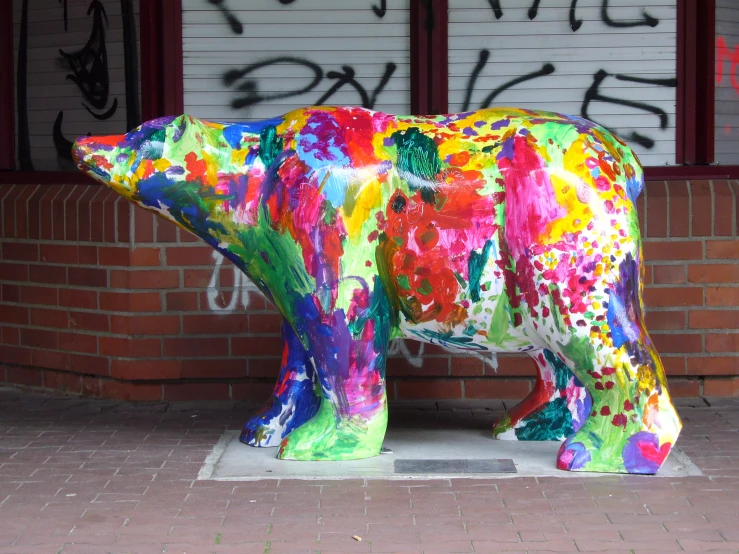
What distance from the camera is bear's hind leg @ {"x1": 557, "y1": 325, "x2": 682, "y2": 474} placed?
16.0 feet

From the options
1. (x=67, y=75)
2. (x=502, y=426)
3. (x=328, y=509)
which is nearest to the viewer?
(x=328, y=509)

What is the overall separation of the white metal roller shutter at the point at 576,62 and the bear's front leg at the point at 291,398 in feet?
6.57

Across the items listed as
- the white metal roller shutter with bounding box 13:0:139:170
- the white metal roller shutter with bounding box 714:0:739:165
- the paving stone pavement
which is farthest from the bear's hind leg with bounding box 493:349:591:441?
the white metal roller shutter with bounding box 13:0:139:170

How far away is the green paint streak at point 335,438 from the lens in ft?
16.9

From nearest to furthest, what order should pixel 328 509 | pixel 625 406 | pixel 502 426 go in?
pixel 328 509 → pixel 625 406 → pixel 502 426

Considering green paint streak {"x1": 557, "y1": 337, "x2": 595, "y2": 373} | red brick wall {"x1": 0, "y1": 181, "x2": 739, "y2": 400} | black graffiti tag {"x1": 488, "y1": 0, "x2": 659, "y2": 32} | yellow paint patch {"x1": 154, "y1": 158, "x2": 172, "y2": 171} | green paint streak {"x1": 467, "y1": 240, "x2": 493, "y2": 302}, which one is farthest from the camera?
black graffiti tag {"x1": 488, "y1": 0, "x2": 659, "y2": 32}

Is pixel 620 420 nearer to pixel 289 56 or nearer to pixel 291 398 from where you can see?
pixel 291 398

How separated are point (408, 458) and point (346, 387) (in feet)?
1.53

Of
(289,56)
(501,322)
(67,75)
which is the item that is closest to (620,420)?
(501,322)

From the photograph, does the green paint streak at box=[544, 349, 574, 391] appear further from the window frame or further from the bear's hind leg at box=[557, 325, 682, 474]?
the window frame

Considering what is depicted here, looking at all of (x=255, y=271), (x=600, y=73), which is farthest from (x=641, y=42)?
(x=255, y=271)

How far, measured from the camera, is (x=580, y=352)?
4902 mm

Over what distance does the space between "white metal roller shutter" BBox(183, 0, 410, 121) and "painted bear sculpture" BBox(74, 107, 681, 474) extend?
1507 mm

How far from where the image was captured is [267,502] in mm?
4613
